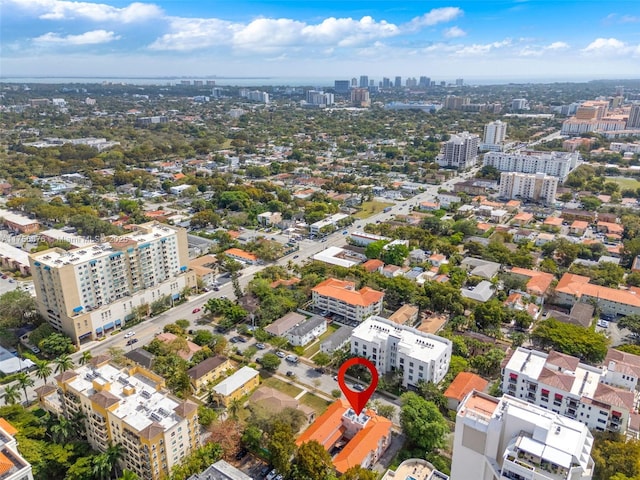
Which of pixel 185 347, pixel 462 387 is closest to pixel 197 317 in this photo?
pixel 185 347

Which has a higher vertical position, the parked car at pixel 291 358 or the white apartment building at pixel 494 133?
the white apartment building at pixel 494 133

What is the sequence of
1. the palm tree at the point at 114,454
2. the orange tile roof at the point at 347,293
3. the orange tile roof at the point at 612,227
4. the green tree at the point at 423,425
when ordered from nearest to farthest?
the palm tree at the point at 114,454 → the green tree at the point at 423,425 → the orange tile roof at the point at 347,293 → the orange tile roof at the point at 612,227

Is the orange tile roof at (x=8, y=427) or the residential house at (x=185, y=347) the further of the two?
the residential house at (x=185, y=347)

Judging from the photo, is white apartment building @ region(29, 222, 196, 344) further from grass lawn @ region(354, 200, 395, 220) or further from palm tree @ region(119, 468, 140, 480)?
grass lawn @ region(354, 200, 395, 220)

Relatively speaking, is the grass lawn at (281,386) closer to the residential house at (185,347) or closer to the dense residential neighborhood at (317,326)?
the dense residential neighborhood at (317,326)

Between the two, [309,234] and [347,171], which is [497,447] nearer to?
[309,234]

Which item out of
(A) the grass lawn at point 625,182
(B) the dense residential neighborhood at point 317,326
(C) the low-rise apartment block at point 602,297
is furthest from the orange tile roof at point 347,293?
(A) the grass lawn at point 625,182

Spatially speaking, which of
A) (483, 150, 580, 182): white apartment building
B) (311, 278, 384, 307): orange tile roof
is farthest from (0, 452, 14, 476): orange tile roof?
(483, 150, 580, 182): white apartment building

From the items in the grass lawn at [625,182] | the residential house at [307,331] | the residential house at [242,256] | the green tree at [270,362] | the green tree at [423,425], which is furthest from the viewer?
the grass lawn at [625,182]
